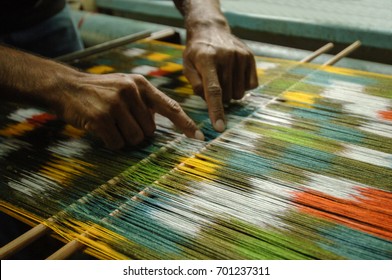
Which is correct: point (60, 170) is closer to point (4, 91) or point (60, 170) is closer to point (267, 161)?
point (4, 91)

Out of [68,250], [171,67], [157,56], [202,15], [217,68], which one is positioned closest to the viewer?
[68,250]

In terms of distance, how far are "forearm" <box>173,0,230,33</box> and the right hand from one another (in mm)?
458

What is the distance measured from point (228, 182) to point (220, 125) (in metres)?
0.26

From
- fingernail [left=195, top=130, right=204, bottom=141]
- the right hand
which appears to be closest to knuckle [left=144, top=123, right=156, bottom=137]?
the right hand

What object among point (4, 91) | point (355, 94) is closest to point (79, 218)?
point (4, 91)

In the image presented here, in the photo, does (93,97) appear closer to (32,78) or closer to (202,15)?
(32,78)

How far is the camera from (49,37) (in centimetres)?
195

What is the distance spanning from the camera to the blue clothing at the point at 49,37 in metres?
1.84

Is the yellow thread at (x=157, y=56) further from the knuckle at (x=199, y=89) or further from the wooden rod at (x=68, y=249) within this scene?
the wooden rod at (x=68, y=249)

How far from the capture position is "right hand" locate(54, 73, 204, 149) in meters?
1.01

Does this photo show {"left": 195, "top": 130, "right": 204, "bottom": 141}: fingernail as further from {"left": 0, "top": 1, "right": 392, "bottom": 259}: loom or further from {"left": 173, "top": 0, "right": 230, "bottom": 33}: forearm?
{"left": 173, "top": 0, "right": 230, "bottom": 33}: forearm

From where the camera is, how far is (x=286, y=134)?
42.6 inches

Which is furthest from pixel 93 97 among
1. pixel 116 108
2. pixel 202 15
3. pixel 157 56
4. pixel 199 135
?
pixel 157 56
